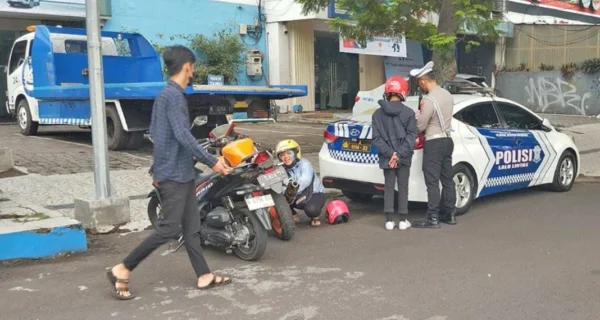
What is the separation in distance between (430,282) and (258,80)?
16.2m

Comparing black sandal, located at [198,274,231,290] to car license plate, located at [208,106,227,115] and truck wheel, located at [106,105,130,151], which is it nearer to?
car license plate, located at [208,106,227,115]

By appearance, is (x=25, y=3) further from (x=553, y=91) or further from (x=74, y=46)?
(x=553, y=91)

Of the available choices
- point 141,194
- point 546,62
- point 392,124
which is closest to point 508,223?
point 392,124

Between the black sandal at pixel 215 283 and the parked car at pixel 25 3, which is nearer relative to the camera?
the black sandal at pixel 215 283

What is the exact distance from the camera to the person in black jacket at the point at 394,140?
265 inches

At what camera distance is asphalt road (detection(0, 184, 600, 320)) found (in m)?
4.41

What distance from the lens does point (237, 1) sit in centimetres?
1984

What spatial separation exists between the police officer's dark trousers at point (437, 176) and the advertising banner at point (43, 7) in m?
12.4

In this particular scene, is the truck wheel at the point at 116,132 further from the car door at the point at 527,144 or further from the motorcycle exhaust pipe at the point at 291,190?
the car door at the point at 527,144

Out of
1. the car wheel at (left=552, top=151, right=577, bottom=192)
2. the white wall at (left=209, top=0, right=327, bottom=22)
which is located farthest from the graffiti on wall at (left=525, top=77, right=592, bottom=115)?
the car wheel at (left=552, top=151, right=577, bottom=192)

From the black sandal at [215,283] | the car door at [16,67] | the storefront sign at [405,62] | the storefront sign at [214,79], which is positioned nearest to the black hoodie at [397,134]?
the black sandal at [215,283]

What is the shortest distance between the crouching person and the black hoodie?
30.6 inches

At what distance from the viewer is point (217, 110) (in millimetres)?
11180

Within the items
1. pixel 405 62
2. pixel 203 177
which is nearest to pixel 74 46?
pixel 203 177
